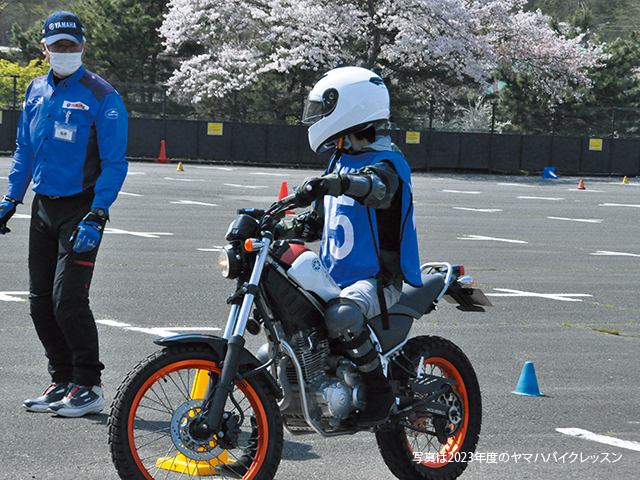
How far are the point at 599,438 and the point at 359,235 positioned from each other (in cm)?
212

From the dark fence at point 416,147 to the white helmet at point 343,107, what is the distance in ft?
101

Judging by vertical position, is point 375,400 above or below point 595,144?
below

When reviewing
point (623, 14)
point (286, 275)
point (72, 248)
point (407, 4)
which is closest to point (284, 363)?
point (286, 275)

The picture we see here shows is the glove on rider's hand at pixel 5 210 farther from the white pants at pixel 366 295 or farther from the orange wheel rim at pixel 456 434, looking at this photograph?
the orange wheel rim at pixel 456 434

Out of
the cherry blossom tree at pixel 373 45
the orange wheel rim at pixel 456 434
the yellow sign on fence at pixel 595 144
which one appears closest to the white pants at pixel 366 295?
the orange wheel rim at pixel 456 434

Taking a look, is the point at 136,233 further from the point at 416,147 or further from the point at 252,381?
the point at 416,147

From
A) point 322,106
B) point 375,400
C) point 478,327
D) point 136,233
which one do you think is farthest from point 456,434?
point 136,233

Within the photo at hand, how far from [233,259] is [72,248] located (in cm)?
187

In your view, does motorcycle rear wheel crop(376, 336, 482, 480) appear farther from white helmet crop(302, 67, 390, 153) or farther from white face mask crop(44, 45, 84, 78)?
white face mask crop(44, 45, 84, 78)

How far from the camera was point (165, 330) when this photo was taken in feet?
26.3

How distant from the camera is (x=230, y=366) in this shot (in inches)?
150

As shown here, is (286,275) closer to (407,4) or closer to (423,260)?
(423,260)

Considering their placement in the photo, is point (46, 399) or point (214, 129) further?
point (214, 129)

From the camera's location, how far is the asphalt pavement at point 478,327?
5.00 meters
